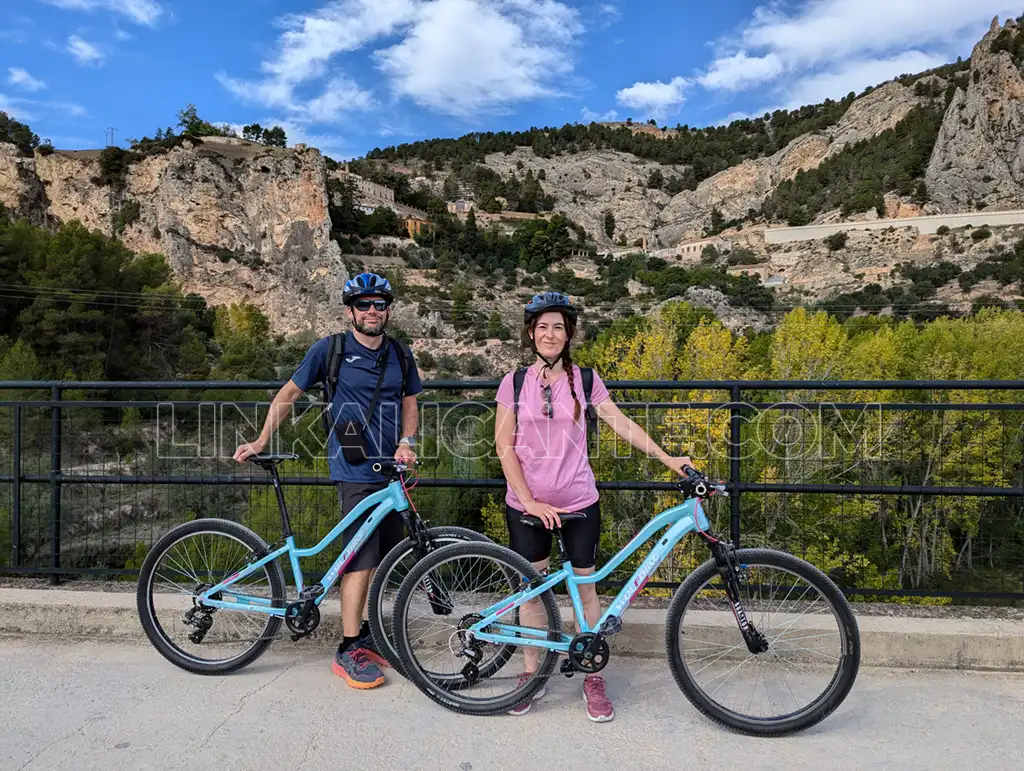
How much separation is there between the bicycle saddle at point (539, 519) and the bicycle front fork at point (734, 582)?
1.64 ft

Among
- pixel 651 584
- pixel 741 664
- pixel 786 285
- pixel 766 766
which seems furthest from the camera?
pixel 786 285

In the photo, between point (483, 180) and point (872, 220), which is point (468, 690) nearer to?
point (872, 220)

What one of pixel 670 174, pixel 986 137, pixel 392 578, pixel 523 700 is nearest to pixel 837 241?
pixel 986 137

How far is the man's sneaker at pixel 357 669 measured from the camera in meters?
2.96

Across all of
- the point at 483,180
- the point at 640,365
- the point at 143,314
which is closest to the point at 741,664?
the point at 640,365

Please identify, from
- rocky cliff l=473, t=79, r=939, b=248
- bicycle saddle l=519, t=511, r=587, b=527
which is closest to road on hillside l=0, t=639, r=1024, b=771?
bicycle saddle l=519, t=511, r=587, b=527

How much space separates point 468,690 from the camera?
2848 millimetres

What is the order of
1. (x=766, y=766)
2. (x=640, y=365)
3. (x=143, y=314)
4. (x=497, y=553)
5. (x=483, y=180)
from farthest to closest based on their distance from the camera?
(x=483, y=180), (x=143, y=314), (x=640, y=365), (x=497, y=553), (x=766, y=766)

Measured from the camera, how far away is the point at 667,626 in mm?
2680

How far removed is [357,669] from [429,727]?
52cm

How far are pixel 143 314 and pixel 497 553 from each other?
40.1 meters

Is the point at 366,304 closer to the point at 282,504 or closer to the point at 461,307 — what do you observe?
the point at 282,504

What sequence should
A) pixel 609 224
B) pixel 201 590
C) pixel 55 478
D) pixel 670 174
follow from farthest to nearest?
pixel 670 174
pixel 609 224
pixel 55 478
pixel 201 590

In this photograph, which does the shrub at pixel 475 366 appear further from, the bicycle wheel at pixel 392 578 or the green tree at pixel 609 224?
the green tree at pixel 609 224
